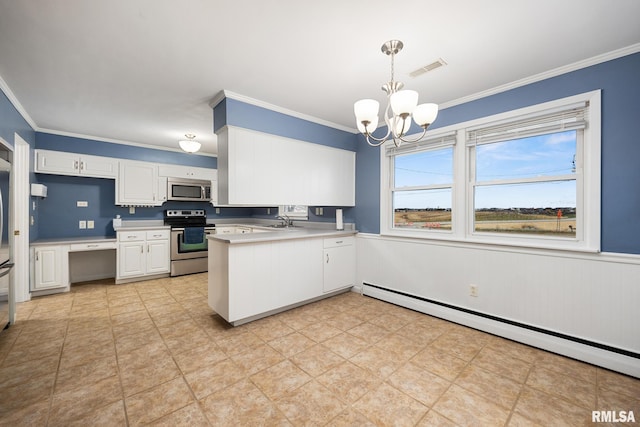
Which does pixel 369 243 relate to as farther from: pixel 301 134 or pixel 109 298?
pixel 109 298

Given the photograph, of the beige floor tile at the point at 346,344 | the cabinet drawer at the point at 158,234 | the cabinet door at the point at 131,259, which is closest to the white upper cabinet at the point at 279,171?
the beige floor tile at the point at 346,344

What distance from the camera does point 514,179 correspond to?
2637 millimetres

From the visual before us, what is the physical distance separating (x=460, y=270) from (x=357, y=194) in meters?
1.78

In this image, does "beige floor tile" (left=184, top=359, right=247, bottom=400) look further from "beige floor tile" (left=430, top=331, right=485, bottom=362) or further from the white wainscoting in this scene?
the white wainscoting

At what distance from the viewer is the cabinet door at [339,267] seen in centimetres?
359

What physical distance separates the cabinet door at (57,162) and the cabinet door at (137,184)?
58 cm

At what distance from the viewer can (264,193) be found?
318 cm

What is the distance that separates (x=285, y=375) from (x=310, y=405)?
0.36 metres

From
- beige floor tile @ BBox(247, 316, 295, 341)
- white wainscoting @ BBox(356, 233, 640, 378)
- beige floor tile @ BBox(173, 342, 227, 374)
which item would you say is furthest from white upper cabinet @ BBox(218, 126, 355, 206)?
beige floor tile @ BBox(173, 342, 227, 374)

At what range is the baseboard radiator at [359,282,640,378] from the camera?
2.04 m

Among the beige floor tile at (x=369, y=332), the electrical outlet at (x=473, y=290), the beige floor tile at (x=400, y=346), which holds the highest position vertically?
the electrical outlet at (x=473, y=290)

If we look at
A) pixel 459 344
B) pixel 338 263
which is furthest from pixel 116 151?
pixel 459 344

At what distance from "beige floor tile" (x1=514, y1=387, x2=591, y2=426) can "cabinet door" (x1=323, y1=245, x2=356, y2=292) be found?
2233mm

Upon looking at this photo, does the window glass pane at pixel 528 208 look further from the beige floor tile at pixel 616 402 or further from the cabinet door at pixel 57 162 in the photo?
the cabinet door at pixel 57 162
